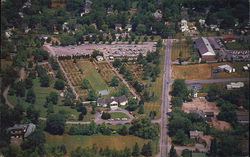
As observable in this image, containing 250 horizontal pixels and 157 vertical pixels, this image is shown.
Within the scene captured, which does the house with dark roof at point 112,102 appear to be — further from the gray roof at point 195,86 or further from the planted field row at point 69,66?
the planted field row at point 69,66

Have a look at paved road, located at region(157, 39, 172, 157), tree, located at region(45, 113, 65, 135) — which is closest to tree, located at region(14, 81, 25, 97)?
tree, located at region(45, 113, 65, 135)

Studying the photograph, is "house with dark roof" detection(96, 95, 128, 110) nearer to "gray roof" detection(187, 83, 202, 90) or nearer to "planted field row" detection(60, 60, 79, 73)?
"gray roof" detection(187, 83, 202, 90)

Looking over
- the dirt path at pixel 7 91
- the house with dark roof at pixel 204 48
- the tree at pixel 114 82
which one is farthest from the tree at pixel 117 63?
the dirt path at pixel 7 91

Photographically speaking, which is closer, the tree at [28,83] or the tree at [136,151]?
the tree at [136,151]

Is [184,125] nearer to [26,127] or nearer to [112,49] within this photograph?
[26,127]

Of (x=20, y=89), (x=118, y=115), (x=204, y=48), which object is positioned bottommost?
(x=118, y=115)


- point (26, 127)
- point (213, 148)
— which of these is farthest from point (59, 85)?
point (213, 148)
